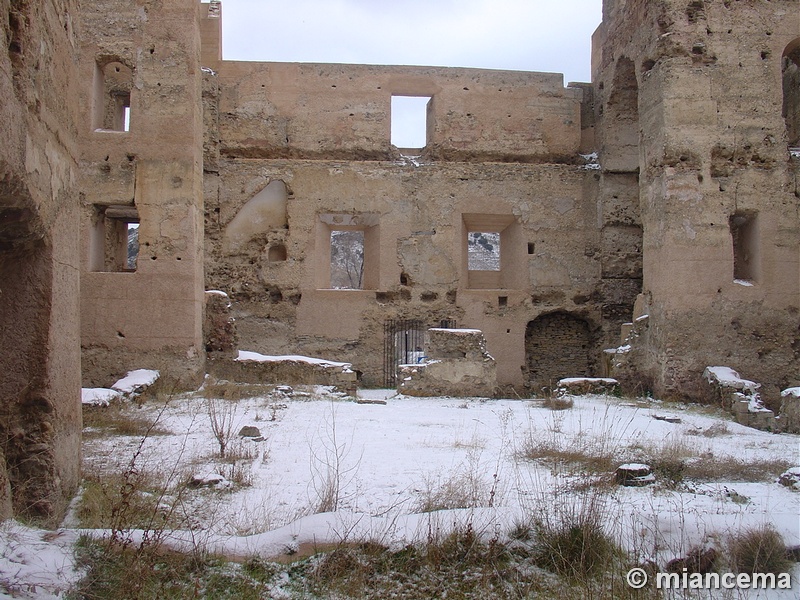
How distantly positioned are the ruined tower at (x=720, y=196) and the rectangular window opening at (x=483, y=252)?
54.0ft

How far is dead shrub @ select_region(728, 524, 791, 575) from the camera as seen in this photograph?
3281 millimetres

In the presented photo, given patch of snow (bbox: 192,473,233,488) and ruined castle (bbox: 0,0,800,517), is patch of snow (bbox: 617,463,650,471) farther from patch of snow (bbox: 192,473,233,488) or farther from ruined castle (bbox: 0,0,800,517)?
ruined castle (bbox: 0,0,800,517)

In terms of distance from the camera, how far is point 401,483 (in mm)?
4703

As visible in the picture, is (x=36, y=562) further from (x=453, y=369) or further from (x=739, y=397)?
(x=739, y=397)

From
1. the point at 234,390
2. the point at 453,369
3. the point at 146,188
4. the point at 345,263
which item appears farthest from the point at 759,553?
the point at 345,263

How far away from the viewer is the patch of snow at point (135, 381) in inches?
354

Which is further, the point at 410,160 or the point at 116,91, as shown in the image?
the point at 410,160

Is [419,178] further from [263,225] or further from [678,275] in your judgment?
[678,275]

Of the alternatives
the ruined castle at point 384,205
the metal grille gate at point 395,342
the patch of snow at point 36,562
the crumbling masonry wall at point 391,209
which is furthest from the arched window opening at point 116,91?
the patch of snow at point 36,562

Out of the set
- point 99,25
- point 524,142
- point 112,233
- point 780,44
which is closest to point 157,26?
point 99,25

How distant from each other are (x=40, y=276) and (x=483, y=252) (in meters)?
26.6

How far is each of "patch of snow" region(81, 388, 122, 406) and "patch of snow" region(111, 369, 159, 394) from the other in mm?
589

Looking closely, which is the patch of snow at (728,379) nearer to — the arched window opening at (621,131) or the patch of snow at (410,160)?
the arched window opening at (621,131)

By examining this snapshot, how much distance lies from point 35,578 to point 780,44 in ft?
43.0
